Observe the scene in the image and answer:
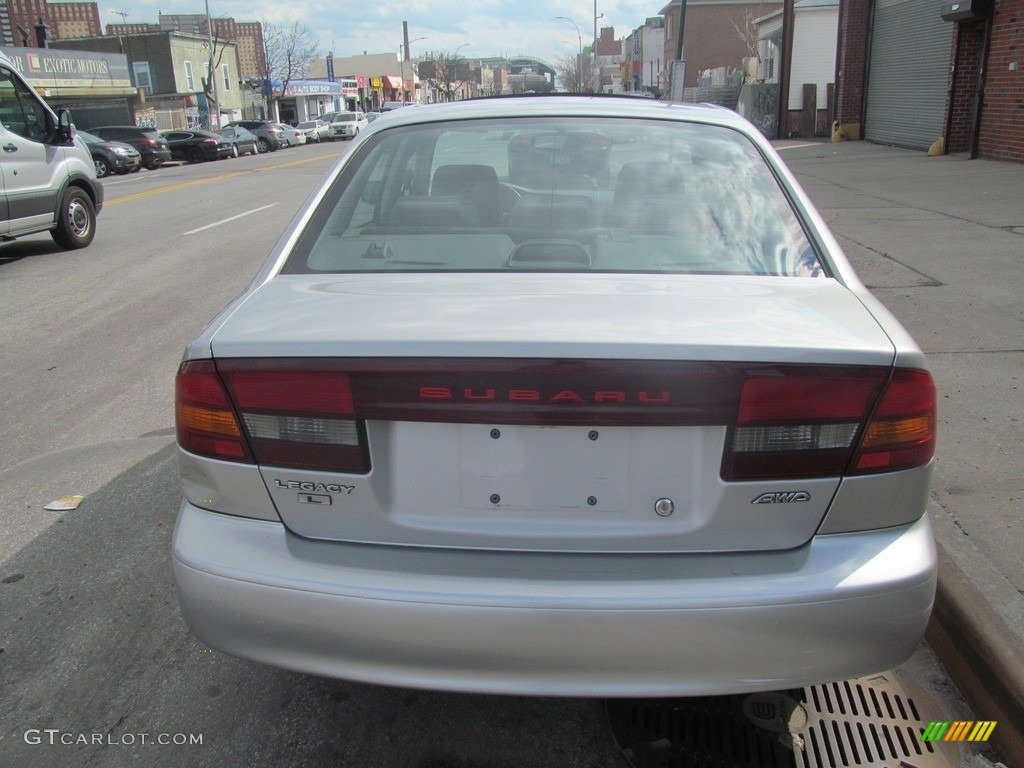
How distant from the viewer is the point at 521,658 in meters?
2.00

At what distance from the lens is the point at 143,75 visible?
198ft

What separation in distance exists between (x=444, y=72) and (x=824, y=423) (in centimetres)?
10563

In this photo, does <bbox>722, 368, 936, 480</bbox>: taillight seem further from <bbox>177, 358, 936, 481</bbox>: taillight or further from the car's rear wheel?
the car's rear wheel

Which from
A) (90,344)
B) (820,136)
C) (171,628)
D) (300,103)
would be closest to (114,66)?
(300,103)

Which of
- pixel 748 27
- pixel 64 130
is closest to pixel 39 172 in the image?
pixel 64 130

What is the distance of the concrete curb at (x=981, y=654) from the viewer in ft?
8.17

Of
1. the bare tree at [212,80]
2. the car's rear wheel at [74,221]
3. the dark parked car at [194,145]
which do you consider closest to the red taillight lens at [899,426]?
the car's rear wheel at [74,221]

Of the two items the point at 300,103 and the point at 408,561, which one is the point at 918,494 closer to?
the point at 408,561

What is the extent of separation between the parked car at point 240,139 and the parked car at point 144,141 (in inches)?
203

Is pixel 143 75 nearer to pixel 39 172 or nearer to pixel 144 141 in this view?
pixel 144 141

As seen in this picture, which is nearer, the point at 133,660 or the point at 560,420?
the point at 560,420

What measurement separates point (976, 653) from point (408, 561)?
183 centimetres

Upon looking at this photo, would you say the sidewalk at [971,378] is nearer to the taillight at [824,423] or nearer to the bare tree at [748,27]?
the taillight at [824,423]

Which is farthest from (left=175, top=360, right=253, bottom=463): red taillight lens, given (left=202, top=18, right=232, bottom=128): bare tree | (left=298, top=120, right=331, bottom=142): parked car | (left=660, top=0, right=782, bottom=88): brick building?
(left=660, top=0, right=782, bottom=88): brick building
